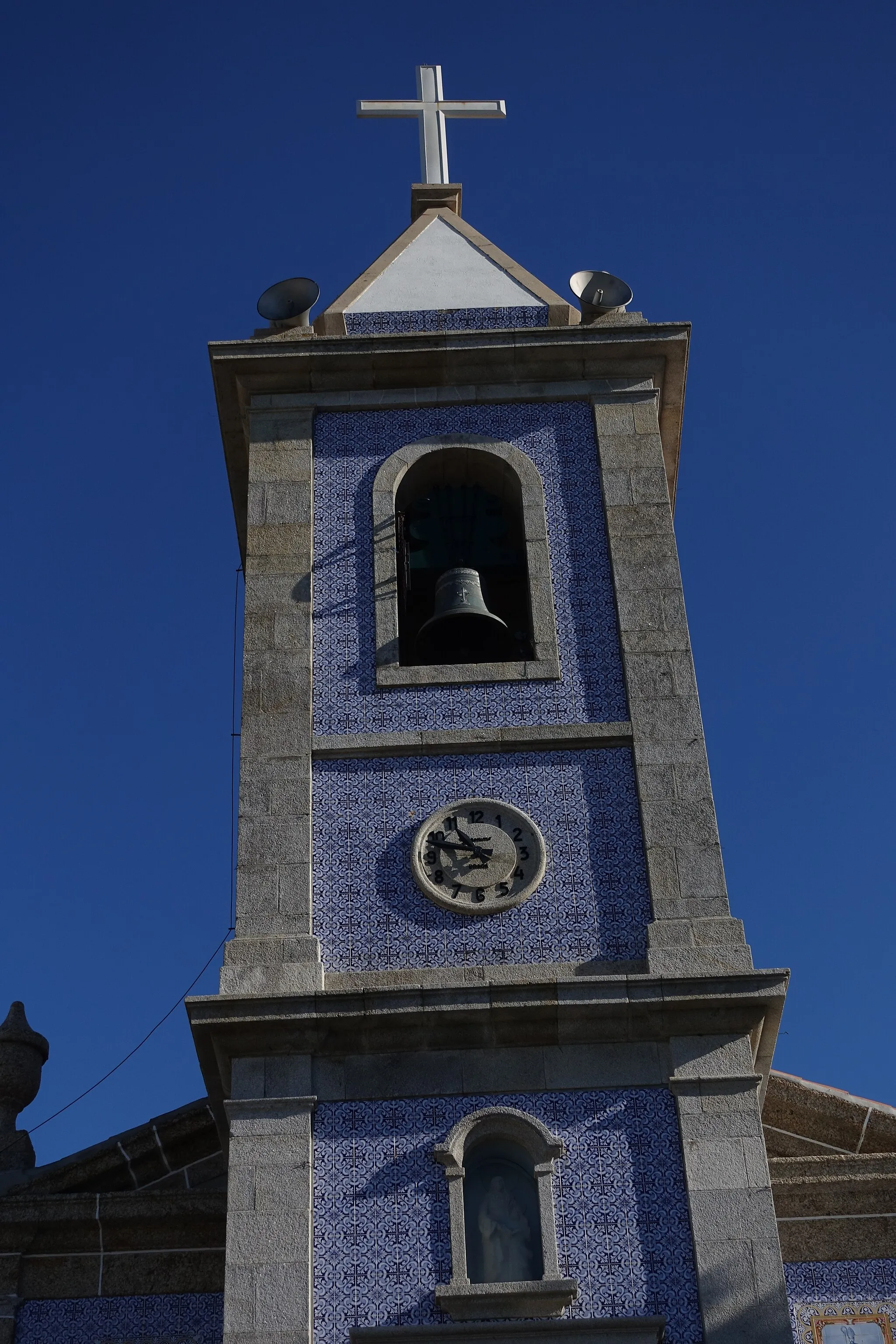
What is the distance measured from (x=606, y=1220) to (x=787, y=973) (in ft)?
5.79

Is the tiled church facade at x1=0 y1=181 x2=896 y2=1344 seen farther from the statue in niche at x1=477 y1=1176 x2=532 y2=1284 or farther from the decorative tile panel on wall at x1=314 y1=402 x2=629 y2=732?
the statue in niche at x1=477 y1=1176 x2=532 y2=1284

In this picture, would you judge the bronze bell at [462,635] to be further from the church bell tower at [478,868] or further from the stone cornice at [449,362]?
the stone cornice at [449,362]

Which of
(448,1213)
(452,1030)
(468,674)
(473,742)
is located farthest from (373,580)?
(448,1213)

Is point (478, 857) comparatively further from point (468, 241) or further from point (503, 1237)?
point (468, 241)

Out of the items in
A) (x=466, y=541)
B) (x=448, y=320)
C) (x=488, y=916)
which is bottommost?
(x=488, y=916)

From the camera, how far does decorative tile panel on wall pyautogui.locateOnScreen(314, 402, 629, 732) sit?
13023 mm

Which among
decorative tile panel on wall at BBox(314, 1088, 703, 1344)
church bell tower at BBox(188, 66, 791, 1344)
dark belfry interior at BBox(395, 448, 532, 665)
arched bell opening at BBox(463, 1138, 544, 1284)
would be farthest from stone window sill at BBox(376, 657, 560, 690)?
arched bell opening at BBox(463, 1138, 544, 1284)

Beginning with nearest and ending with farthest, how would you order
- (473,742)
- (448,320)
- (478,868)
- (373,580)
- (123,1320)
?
(123,1320), (478,868), (473,742), (373,580), (448,320)

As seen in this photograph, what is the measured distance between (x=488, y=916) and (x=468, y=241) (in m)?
6.92

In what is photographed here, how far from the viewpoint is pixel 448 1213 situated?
10.7m

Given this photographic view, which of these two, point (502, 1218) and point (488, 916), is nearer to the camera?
point (502, 1218)

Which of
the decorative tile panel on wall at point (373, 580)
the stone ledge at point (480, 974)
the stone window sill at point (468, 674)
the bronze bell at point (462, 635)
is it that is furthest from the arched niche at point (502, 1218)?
the bronze bell at point (462, 635)

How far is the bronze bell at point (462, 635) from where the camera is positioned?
1381 cm

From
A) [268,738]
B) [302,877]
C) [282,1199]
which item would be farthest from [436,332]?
[282,1199]
